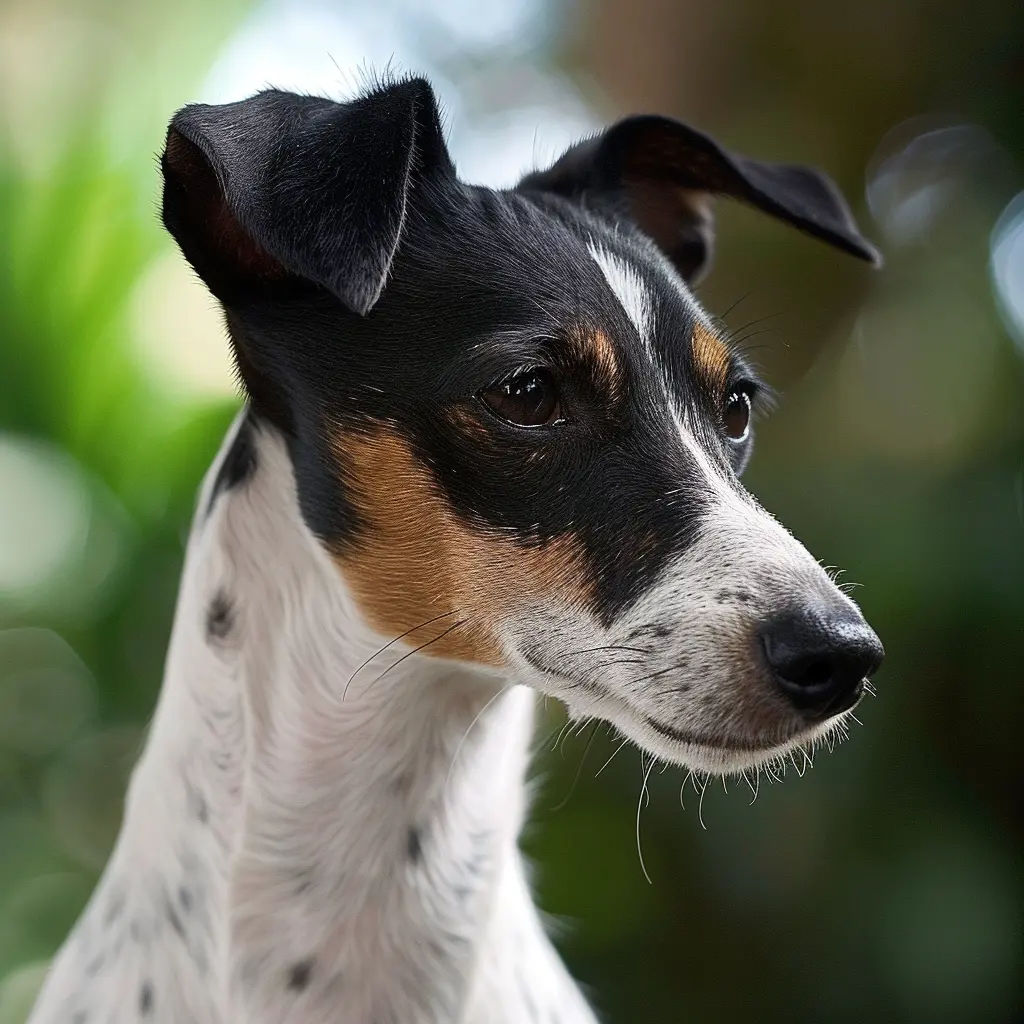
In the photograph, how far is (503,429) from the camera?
0.99 meters

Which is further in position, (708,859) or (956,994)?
(708,859)

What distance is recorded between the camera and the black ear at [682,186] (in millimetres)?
1273

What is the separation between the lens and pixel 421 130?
1.12 m

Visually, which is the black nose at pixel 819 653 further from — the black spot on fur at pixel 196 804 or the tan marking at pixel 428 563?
the black spot on fur at pixel 196 804

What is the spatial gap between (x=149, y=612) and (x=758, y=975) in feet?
4.50

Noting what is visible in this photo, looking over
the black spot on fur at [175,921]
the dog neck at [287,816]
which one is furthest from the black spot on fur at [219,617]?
the black spot on fur at [175,921]

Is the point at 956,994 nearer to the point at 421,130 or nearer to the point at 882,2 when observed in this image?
the point at 421,130

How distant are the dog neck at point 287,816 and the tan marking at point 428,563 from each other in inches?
1.7

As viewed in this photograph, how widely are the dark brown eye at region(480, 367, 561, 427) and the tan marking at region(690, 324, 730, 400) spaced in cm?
17

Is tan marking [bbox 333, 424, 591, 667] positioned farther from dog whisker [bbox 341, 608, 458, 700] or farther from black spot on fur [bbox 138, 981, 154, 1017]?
black spot on fur [bbox 138, 981, 154, 1017]

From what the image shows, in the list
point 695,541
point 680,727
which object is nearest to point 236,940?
point 680,727

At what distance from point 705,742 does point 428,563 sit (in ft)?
0.95

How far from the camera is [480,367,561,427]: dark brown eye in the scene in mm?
989

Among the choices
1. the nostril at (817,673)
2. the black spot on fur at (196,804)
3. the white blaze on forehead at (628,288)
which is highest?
the white blaze on forehead at (628,288)
